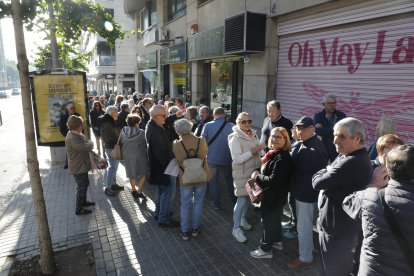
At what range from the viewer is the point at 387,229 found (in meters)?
1.86

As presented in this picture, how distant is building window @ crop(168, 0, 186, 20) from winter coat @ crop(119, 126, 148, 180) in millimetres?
8738

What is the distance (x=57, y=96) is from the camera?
23.4ft

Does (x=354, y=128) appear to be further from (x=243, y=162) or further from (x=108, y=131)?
(x=108, y=131)

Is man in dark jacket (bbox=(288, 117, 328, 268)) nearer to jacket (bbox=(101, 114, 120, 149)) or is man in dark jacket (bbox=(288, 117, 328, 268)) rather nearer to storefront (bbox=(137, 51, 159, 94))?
jacket (bbox=(101, 114, 120, 149))

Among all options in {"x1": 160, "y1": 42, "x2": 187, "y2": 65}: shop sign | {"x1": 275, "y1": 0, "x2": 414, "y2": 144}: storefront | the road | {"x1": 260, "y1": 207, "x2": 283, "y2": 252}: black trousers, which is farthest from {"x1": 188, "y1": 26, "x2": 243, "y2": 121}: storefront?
the road

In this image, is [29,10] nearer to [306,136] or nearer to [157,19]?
[306,136]

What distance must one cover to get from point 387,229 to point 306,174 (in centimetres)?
146

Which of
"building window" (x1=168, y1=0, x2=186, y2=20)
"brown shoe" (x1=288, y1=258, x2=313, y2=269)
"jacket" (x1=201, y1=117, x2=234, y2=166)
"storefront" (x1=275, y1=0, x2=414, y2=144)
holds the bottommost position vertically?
"brown shoe" (x1=288, y1=258, x2=313, y2=269)

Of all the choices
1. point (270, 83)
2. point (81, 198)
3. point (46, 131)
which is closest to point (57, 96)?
point (46, 131)

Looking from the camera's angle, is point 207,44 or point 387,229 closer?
point 387,229

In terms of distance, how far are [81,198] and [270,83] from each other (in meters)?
5.13

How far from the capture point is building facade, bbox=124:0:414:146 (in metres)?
4.73

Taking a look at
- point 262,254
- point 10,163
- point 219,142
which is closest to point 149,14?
point 10,163

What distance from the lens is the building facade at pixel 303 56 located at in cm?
473
